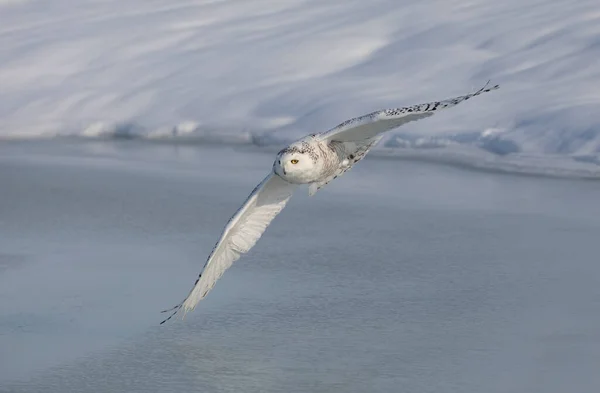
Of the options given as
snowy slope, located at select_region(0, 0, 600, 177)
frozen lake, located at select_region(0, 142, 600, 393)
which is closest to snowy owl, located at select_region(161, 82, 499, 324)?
frozen lake, located at select_region(0, 142, 600, 393)

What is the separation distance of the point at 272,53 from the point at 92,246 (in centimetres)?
536

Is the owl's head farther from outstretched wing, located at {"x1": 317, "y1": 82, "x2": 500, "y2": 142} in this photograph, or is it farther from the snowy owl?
outstretched wing, located at {"x1": 317, "y1": 82, "x2": 500, "y2": 142}

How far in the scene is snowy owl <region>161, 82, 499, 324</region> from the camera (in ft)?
15.8

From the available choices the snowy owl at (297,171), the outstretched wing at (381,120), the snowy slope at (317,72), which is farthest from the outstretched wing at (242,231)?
the snowy slope at (317,72)

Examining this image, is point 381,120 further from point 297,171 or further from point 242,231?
point 242,231

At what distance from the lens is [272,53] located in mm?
12148

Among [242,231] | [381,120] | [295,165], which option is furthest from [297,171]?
[242,231]

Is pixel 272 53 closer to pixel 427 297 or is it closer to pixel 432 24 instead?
pixel 432 24

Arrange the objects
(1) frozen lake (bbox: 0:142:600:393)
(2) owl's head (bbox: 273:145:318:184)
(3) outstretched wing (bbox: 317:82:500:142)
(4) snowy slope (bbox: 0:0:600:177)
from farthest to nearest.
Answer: (4) snowy slope (bbox: 0:0:600:177) < (1) frozen lake (bbox: 0:142:600:393) < (2) owl's head (bbox: 273:145:318:184) < (3) outstretched wing (bbox: 317:82:500:142)

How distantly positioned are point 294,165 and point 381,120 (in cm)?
41

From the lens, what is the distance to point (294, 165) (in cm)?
482

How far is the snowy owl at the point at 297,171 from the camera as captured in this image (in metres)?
4.83

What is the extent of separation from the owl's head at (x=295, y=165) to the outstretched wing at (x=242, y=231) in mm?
273

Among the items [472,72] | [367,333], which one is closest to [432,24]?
[472,72]
